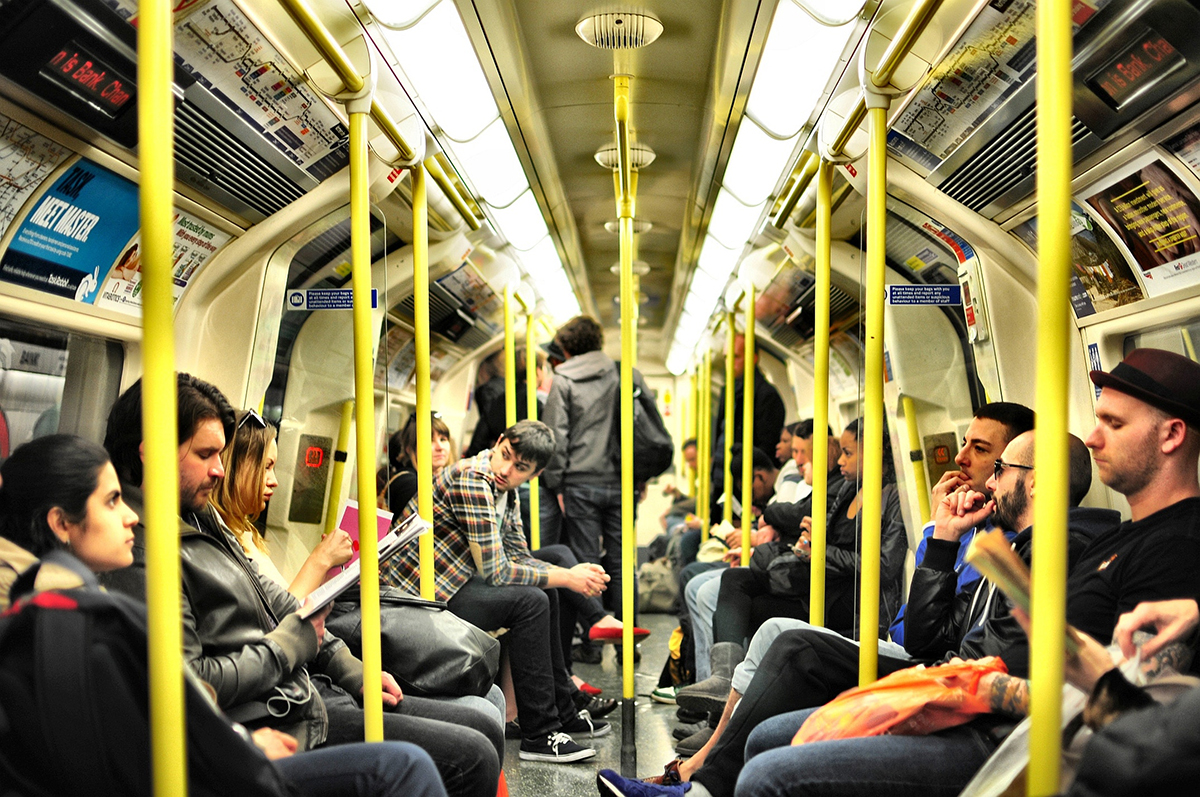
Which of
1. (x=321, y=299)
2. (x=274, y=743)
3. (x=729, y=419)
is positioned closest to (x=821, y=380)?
(x=321, y=299)

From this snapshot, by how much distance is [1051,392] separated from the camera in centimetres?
134

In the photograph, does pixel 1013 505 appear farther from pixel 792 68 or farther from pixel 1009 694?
pixel 792 68

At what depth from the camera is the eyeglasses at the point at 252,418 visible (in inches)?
89.7

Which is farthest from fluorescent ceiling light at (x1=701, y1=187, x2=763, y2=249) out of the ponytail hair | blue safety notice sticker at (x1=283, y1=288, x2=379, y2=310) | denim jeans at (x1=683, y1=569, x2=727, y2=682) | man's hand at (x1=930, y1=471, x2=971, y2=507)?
the ponytail hair

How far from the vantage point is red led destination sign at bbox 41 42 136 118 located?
1.85 metres

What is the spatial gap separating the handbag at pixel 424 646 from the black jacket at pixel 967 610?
1.29 m

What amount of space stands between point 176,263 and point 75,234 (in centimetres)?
26

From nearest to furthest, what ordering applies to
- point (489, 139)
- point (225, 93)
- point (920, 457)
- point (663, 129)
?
point (225, 93) → point (920, 457) → point (489, 139) → point (663, 129)

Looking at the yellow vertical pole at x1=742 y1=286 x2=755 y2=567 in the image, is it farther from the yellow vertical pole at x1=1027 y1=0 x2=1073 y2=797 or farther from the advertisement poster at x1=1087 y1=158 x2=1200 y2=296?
the yellow vertical pole at x1=1027 y1=0 x2=1073 y2=797

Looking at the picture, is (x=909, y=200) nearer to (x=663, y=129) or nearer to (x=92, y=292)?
(x=663, y=129)

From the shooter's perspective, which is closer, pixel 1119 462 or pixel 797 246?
pixel 1119 462

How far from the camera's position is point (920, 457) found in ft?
8.79

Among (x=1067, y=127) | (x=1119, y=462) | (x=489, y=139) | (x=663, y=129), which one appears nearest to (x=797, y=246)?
(x=663, y=129)

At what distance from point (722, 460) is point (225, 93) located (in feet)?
18.1
